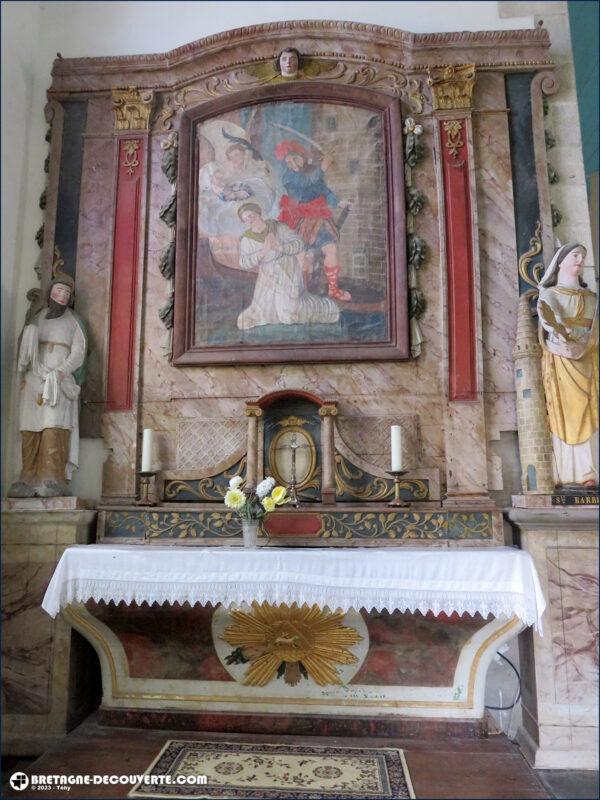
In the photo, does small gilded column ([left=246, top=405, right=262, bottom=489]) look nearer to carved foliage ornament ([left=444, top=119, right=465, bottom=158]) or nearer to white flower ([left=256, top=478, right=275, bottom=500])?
white flower ([left=256, top=478, right=275, bottom=500])

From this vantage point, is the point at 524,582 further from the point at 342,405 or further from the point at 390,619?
the point at 342,405

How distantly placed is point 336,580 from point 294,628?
59cm

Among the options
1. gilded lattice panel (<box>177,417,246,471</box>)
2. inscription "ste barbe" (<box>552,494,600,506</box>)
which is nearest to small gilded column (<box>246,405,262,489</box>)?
gilded lattice panel (<box>177,417,246,471</box>)

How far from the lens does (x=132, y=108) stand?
16.5 feet

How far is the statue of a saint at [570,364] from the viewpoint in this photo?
3.92 metres

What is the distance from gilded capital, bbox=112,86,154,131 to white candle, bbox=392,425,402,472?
3073 mm

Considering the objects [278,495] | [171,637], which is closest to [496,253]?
[278,495]

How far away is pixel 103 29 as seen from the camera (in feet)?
17.0

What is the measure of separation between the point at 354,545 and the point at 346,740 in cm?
112

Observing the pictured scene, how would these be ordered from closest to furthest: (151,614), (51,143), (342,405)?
1. (151,614)
2. (342,405)
3. (51,143)

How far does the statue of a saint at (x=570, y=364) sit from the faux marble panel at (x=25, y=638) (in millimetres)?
3340

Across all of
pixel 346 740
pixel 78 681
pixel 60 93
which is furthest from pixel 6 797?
pixel 60 93

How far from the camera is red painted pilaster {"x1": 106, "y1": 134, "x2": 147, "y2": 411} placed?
472 centimetres

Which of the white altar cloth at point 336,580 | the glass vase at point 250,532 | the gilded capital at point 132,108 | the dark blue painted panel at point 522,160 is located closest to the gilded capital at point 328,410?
the glass vase at point 250,532
